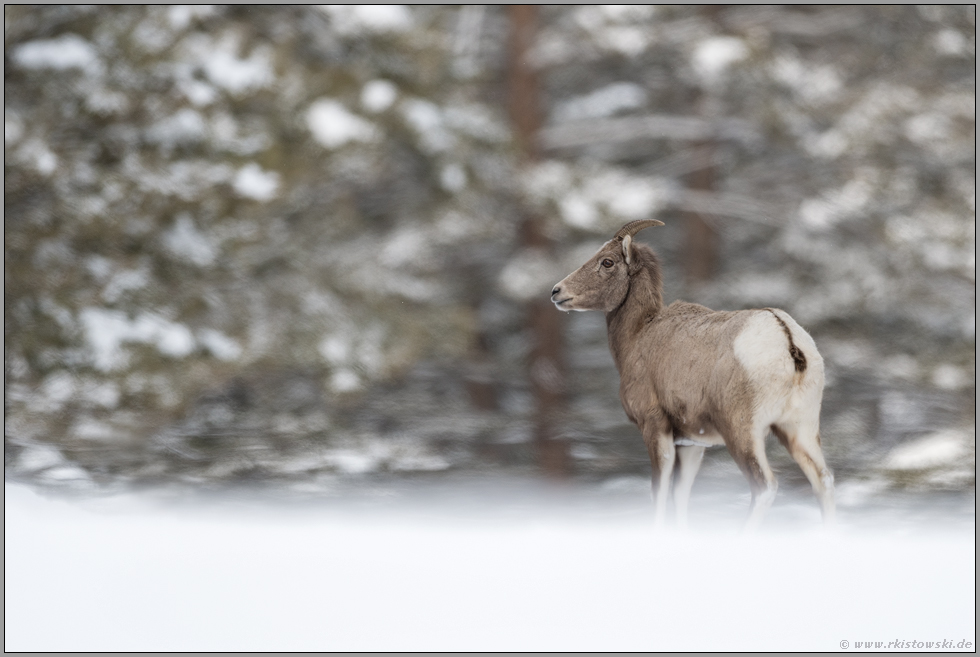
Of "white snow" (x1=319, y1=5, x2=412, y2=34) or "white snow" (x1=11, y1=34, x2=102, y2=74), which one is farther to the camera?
"white snow" (x1=319, y1=5, x2=412, y2=34)

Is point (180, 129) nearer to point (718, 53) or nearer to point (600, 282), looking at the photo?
point (600, 282)

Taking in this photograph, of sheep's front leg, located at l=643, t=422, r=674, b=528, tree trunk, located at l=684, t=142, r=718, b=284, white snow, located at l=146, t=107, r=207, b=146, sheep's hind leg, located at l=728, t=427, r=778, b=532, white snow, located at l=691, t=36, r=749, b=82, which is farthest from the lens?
tree trunk, located at l=684, t=142, r=718, b=284

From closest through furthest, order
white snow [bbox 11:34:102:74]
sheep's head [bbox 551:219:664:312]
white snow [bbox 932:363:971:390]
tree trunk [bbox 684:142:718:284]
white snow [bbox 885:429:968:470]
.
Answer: sheep's head [bbox 551:219:664:312]
white snow [bbox 11:34:102:74]
white snow [bbox 885:429:968:470]
white snow [bbox 932:363:971:390]
tree trunk [bbox 684:142:718:284]

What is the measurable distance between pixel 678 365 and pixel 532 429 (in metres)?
2.93

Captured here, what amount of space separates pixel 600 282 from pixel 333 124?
3046 millimetres

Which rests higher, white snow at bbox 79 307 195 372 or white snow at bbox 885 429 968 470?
white snow at bbox 79 307 195 372

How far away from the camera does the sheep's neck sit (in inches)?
130

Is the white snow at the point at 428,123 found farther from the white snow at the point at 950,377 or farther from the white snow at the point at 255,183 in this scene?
the white snow at the point at 950,377

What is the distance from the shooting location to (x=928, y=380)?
589cm

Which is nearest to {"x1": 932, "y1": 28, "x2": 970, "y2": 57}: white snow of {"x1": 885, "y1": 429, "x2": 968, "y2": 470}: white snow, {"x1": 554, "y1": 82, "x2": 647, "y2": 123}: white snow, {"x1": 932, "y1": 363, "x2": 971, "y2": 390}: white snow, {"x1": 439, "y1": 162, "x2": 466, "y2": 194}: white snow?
{"x1": 554, "y1": 82, "x2": 647, "y2": 123}: white snow

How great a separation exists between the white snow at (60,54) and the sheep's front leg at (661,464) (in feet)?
15.2

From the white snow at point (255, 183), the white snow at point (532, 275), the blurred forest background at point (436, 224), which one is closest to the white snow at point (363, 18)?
the blurred forest background at point (436, 224)

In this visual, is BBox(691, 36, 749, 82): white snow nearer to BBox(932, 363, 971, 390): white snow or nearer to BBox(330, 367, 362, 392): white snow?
BBox(932, 363, 971, 390): white snow

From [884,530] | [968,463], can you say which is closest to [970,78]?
[968,463]
